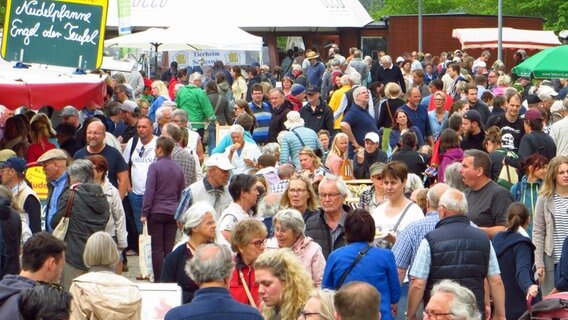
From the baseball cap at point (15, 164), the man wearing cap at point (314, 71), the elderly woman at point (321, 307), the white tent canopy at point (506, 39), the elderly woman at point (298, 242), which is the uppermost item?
the baseball cap at point (15, 164)

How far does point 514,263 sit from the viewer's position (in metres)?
10.6

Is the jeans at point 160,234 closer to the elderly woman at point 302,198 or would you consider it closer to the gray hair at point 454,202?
the elderly woman at point 302,198

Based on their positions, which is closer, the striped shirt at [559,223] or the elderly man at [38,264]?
the elderly man at [38,264]

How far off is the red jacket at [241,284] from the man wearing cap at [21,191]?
331cm

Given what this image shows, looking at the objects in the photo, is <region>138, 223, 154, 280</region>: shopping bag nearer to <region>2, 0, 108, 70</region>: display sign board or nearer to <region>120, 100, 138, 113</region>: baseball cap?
<region>2, 0, 108, 70</region>: display sign board

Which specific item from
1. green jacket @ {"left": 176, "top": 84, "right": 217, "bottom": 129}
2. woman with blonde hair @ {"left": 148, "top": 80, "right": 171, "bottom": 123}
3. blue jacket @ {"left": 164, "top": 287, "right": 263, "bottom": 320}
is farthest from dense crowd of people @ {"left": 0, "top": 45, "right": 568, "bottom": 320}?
green jacket @ {"left": 176, "top": 84, "right": 217, "bottom": 129}

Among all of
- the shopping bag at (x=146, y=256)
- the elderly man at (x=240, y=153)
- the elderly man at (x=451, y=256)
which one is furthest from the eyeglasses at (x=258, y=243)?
the elderly man at (x=240, y=153)

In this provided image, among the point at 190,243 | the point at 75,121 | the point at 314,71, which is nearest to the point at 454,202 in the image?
the point at 190,243

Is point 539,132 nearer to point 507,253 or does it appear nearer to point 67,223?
point 507,253

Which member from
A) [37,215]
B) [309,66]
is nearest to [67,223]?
[37,215]

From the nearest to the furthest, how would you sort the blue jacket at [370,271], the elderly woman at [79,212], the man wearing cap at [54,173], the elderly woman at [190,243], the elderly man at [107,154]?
the blue jacket at [370,271] < the elderly woman at [190,243] < the elderly woman at [79,212] < the man wearing cap at [54,173] < the elderly man at [107,154]

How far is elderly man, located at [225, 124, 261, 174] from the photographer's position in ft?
51.7

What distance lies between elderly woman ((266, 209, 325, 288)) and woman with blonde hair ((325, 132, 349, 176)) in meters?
6.36

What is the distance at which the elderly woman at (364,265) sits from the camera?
878 cm
